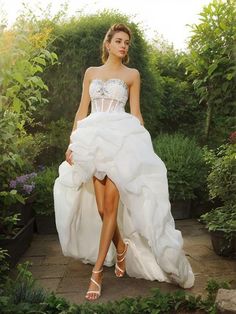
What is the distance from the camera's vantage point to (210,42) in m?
5.62

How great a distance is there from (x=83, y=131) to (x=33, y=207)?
2080mm

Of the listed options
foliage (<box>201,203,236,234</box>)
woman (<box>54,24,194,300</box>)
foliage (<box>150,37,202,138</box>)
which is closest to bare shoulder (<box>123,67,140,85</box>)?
woman (<box>54,24,194,300</box>)

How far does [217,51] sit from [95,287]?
3.31 metres

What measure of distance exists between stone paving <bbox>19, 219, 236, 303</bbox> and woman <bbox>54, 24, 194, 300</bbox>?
0.34 feet

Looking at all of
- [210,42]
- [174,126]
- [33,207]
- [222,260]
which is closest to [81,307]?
[222,260]

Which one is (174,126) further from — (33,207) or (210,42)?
(33,207)

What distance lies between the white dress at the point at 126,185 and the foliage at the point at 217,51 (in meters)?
1.96

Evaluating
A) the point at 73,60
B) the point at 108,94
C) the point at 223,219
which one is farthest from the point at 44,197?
the point at 73,60

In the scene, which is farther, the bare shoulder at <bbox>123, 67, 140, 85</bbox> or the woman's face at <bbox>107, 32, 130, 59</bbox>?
the bare shoulder at <bbox>123, 67, 140, 85</bbox>

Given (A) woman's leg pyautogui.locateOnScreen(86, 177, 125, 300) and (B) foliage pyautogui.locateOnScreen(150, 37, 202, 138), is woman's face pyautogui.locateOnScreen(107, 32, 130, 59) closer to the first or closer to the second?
(A) woman's leg pyautogui.locateOnScreen(86, 177, 125, 300)

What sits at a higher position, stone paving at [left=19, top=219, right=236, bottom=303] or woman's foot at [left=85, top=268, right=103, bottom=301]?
woman's foot at [left=85, top=268, right=103, bottom=301]

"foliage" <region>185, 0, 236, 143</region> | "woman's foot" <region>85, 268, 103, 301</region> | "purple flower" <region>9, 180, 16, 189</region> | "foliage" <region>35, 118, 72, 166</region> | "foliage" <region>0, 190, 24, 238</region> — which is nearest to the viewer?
"woman's foot" <region>85, 268, 103, 301</region>

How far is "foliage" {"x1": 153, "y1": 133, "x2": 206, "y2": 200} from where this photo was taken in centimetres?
607

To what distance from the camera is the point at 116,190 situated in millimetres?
3732
